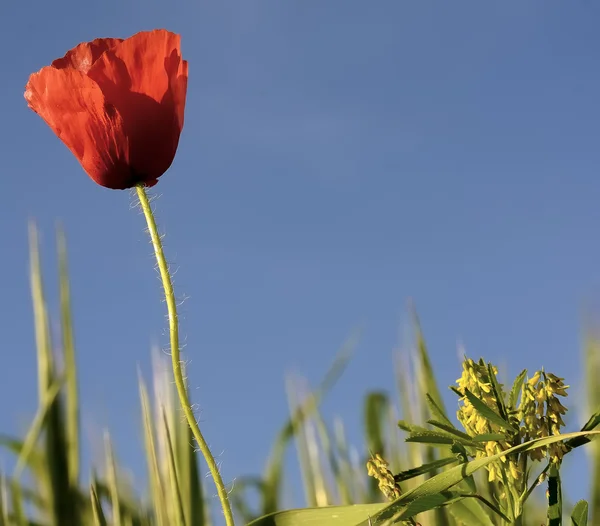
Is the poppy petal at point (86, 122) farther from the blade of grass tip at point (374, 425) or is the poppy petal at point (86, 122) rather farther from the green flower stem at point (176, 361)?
the blade of grass tip at point (374, 425)

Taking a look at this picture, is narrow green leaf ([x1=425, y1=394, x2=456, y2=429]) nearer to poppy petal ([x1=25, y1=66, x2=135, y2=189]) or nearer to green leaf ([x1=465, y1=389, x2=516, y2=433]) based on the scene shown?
green leaf ([x1=465, y1=389, x2=516, y2=433])

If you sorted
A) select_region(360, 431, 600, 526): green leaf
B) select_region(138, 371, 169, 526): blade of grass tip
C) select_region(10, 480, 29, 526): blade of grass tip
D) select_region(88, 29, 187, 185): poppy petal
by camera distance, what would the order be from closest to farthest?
select_region(360, 431, 600, 526): green leaf → select_region(88, 29, 187, 185): poppy petal → select_region(138, 371, 169, 526): blade of grass tip → select_region(10, 480, 29, 526): blade of grass tip

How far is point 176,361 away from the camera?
A: 57cm

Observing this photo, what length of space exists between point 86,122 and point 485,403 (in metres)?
0.37

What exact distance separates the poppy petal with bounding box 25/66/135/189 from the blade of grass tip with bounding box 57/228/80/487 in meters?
0.55

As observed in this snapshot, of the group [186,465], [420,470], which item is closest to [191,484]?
[186,465]

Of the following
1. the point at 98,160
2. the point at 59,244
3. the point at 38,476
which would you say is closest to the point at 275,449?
the point at 38,476

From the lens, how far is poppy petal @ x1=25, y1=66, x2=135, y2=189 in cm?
66

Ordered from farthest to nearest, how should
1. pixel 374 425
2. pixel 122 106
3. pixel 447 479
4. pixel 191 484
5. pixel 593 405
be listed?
pixel 374 425
pixel 191 484
pixel 593 405
pixel 122 106
pixel 447 479

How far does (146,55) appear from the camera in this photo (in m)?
0.66

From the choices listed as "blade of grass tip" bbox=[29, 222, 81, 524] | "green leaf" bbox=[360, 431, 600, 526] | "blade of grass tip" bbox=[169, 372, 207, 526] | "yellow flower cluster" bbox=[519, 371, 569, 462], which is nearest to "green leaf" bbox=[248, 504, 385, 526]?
"green leaf" bbox=[360, 431, 600, 526]

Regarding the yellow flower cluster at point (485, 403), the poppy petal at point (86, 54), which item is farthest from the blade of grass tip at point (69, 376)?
the yellow flower cluster at point (485, 403)

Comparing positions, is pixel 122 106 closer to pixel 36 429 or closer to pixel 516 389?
pixel 516 389

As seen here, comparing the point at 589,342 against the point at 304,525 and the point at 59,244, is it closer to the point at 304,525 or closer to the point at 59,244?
the point at 304,525
